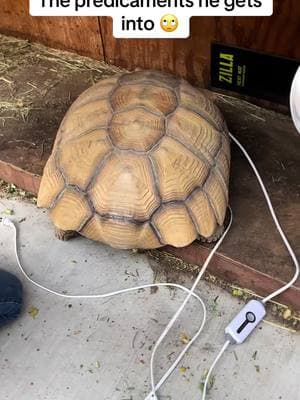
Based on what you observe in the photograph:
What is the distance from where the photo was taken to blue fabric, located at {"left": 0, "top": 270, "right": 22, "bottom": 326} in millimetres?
2428

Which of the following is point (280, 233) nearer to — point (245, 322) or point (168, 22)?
point (245, 322)

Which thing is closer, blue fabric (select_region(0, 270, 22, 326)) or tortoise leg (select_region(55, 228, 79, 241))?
blue fabric (select_region(0, 270, 22, 326))

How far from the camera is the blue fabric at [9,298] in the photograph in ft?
7.97

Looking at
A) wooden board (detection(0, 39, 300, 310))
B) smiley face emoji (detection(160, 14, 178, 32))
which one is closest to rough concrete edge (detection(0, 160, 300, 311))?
wooden board (detection(0, 39, 300, 310))

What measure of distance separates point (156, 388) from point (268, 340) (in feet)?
1.58

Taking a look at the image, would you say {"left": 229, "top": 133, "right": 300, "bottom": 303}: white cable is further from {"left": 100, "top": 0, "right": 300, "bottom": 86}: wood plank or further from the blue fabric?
the blue fabric

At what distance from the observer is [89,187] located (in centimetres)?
242

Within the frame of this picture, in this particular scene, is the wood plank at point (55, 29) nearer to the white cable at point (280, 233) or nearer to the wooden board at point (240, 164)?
the wooden board at point (240, 164)

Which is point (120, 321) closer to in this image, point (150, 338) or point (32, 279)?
point (150, 338)

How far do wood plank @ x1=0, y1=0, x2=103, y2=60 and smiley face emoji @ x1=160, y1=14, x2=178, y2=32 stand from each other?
94cm

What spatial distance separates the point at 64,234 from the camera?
2754mm

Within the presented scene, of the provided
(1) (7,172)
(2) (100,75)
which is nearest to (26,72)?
(2) (100,75)

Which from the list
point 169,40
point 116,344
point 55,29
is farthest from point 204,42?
point 116,344

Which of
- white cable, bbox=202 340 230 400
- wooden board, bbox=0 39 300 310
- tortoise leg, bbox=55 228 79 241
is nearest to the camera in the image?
white cable, bbox=202 340 230 400
